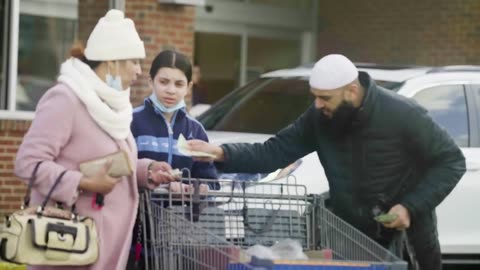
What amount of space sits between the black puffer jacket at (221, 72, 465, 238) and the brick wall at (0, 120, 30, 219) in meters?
5.63

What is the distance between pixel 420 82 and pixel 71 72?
17.0ft

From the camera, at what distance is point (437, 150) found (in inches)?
266

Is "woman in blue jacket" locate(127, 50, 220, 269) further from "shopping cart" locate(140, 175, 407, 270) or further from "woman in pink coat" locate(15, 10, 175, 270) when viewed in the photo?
"woman in pink coat" locate(15, 10, 175, 270)

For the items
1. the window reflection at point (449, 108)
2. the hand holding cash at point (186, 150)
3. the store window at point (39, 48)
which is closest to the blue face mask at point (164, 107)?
the hand holding cash at point (186, 150)

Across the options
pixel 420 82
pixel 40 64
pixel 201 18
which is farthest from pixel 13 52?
pixel 201 18

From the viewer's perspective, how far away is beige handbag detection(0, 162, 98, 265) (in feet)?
18.8

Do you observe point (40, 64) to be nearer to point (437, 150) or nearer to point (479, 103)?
point (479, 103)

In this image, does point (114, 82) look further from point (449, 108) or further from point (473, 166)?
point (449, 108)

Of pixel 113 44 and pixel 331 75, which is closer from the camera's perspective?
pixel 113 44

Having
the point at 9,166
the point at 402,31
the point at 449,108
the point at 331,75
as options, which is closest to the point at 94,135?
the point at 331,75

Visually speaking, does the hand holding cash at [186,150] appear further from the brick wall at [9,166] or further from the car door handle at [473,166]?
the brick wall at [9,166]

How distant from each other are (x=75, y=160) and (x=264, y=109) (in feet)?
18.1

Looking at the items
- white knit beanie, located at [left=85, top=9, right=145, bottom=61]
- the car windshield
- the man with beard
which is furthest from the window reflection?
white knit beanie, located at [left=85, top=9, right=145, bottom=61]

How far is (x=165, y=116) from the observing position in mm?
6992
